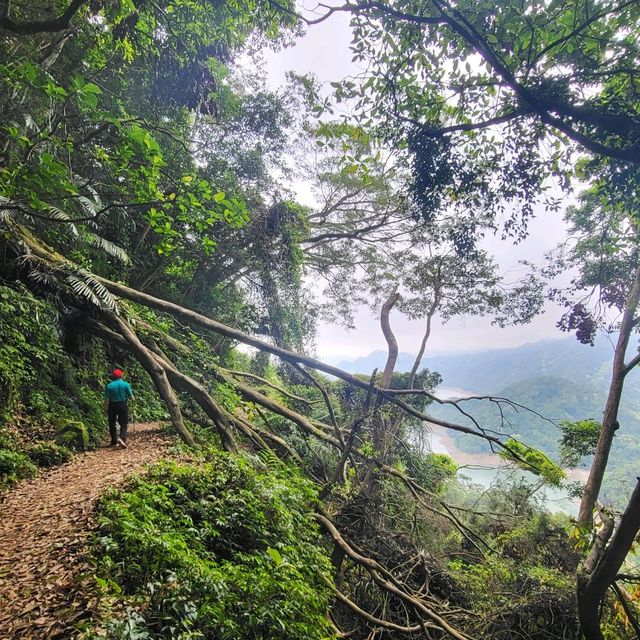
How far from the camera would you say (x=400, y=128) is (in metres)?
3.72

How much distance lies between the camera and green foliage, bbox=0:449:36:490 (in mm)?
4427

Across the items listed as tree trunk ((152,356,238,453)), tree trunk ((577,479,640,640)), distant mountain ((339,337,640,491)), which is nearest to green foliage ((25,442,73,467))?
tree trunk ((152,356,238,453))

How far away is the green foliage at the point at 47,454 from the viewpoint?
5043mm

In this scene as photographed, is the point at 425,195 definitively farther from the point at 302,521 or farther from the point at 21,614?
the point at 21,614

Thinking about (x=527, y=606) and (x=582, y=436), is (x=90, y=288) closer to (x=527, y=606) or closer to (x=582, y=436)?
(x=527, y=606)

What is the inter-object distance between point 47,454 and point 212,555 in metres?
3.79

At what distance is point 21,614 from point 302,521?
2730 mm

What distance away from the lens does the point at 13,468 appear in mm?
4551

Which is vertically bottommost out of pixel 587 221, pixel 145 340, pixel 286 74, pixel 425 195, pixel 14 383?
pixel 14 383

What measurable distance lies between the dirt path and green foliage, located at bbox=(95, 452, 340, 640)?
8.0 inches

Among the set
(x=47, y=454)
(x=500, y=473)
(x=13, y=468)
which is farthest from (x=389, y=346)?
(x=500, y=473)

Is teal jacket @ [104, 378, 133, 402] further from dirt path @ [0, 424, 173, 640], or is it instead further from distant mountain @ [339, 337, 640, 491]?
distant mountain @ [339, 337, 640, 491]

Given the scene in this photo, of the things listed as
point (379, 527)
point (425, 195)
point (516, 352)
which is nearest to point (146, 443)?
point (379, 527)

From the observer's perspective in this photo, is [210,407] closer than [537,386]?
Yes
